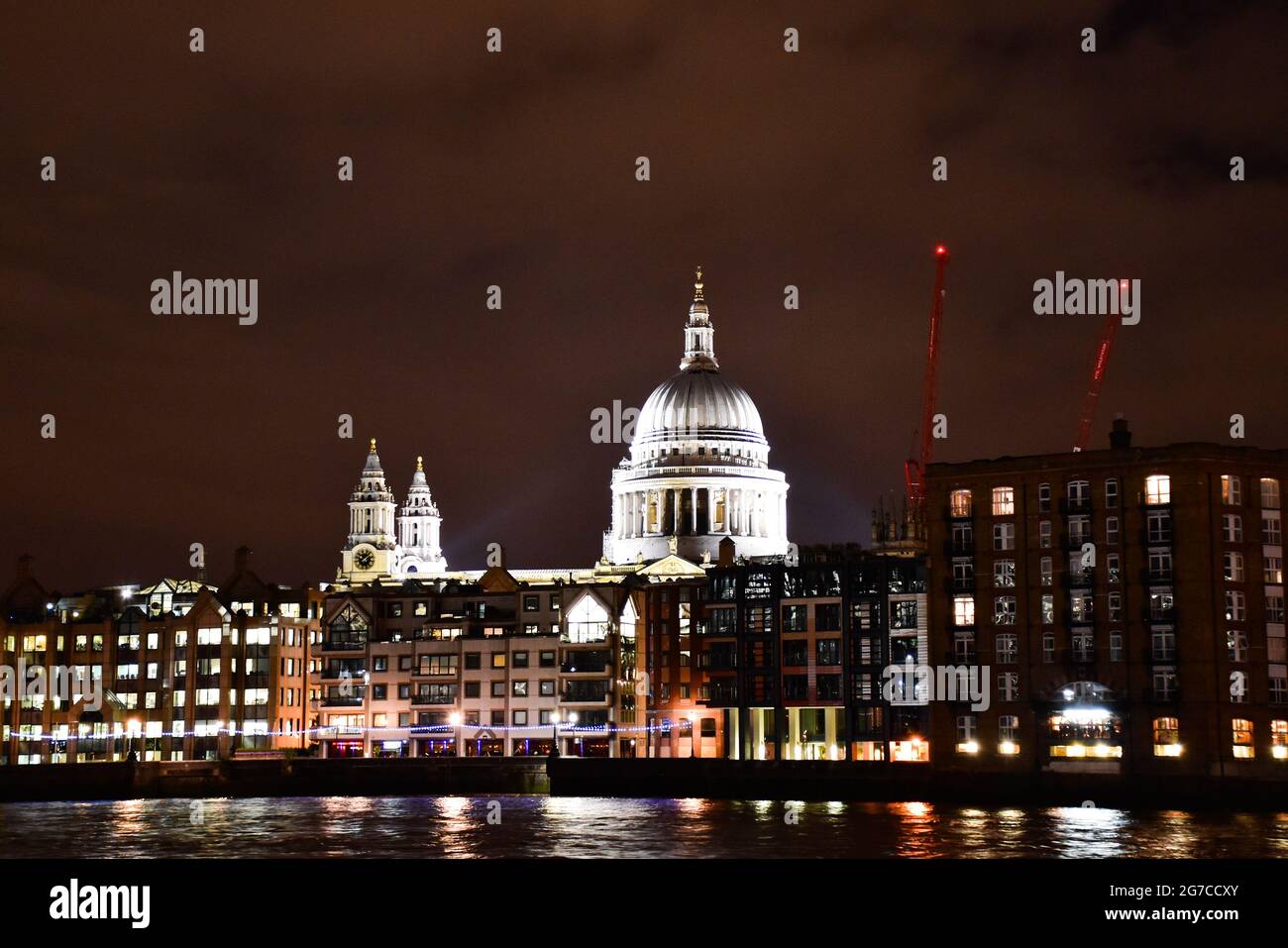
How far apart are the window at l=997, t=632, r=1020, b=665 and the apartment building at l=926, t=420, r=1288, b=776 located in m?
0.13

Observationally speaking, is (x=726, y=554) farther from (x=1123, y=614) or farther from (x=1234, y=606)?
(x=1234, y=606)

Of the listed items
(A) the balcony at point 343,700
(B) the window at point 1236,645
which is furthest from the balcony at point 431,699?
(B) the window at point 1236,645

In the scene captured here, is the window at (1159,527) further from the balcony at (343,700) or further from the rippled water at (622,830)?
the balcony at (343,700)

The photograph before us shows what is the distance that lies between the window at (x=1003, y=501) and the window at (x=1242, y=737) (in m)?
19.3

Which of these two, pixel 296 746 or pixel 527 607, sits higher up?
pixel 527 607

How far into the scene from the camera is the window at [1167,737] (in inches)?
4742

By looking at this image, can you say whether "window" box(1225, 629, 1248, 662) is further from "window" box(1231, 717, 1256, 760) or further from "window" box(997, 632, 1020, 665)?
"window" box(997, 632, 1020, 665)

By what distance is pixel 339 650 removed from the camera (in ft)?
559

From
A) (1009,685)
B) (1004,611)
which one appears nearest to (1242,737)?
(1009,685)

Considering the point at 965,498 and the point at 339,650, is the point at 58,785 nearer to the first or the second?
the point at 339,650

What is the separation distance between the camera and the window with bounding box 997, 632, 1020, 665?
128500 mm
